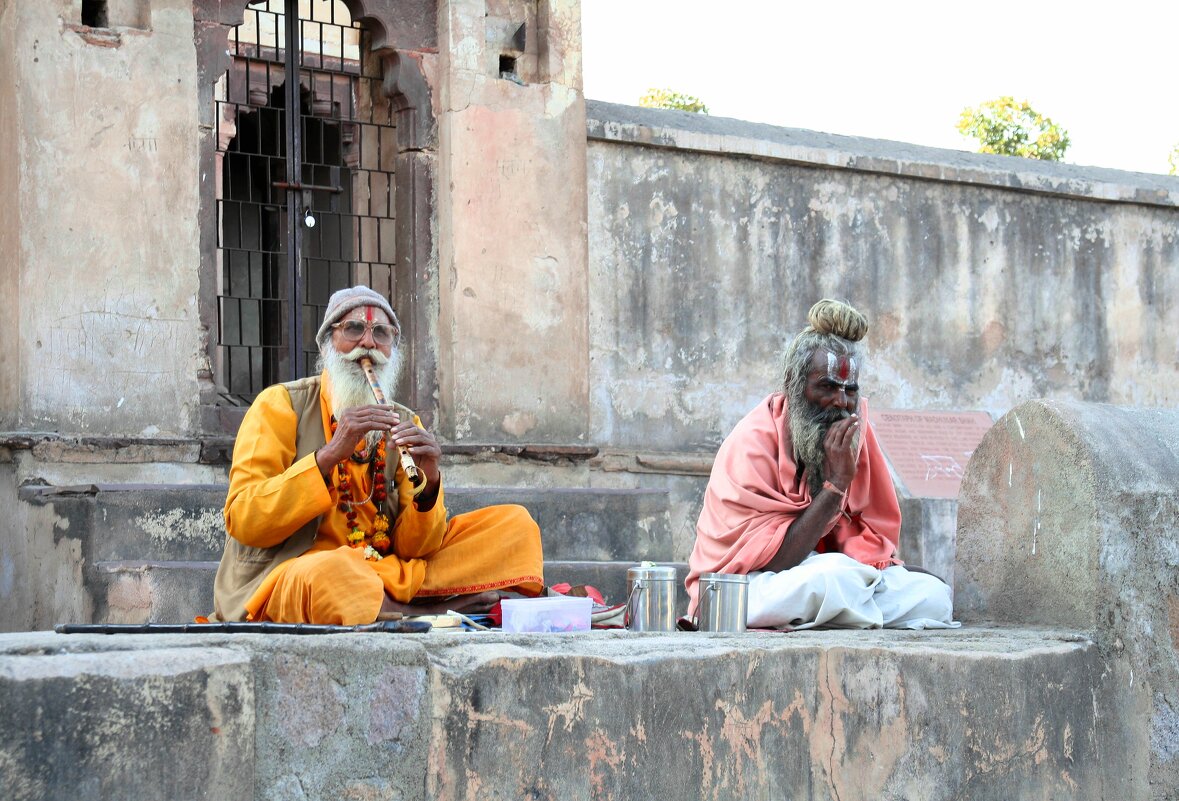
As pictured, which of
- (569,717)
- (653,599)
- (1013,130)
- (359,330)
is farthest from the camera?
(1013,130)

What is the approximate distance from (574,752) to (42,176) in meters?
4.85

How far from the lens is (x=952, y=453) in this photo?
10.2 metres

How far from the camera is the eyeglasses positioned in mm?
5363

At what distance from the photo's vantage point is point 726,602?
468cm

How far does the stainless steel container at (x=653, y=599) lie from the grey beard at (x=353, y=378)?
103 centimetres

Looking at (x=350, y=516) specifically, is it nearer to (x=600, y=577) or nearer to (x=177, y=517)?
(x=177, y=517)

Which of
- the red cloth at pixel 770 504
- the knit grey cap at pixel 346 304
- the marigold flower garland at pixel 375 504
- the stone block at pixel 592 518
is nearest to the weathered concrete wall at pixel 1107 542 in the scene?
the red cloth at pixel 770 504

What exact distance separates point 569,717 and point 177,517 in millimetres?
3406

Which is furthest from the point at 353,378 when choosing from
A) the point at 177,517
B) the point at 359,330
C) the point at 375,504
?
the point at 177,517

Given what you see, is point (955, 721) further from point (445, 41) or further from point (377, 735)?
point (445, 41)

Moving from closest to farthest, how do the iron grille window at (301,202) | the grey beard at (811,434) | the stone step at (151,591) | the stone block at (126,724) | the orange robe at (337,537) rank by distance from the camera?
the stone block at (126,724)
the orange robe at (337,537)
the grey beard at (811,434)
the stone step at (151,591)
the iron grille window at (301,202)

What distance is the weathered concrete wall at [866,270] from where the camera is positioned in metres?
9.48

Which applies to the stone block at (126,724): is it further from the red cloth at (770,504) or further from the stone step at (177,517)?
the stone step at (177,517)

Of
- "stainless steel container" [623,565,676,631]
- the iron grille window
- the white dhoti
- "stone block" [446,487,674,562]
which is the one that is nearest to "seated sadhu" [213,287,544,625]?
"stainless steel container" [623,565,676,631]
